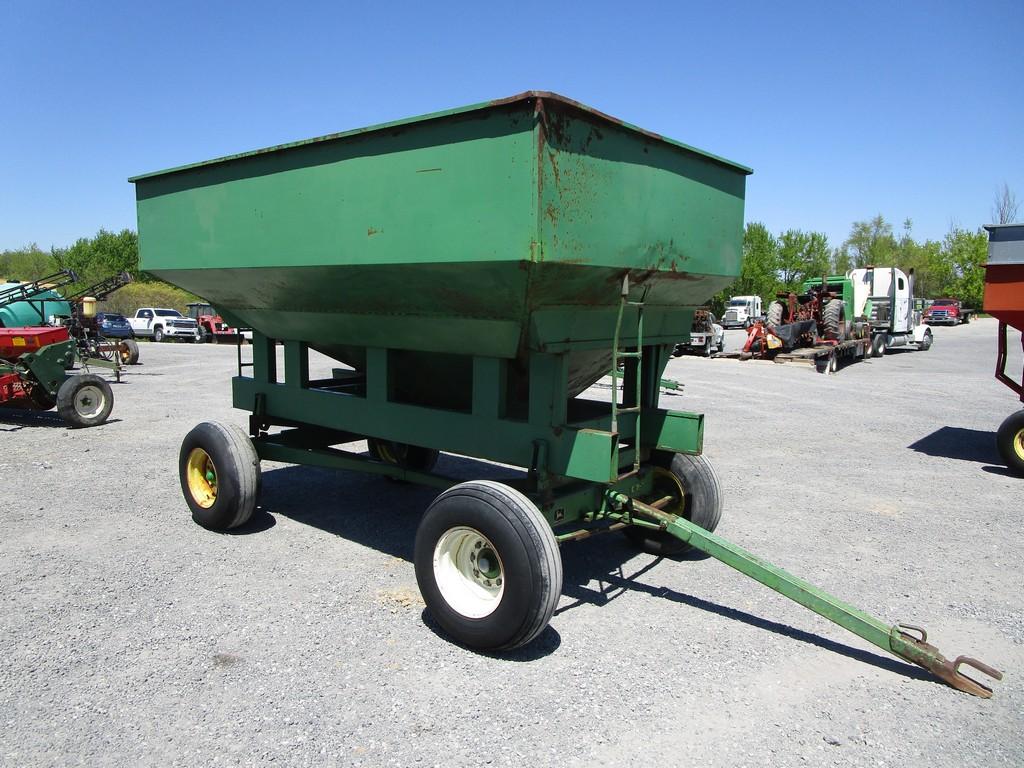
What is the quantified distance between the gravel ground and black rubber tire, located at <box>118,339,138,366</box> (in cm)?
1189

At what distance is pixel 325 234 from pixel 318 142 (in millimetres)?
503

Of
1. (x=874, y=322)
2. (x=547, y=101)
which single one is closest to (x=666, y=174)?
(x=547, y=101)

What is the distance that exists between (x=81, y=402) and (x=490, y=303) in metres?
8.17

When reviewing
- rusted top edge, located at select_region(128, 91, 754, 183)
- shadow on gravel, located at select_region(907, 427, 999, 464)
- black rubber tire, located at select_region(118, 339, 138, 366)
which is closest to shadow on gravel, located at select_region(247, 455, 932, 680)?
rusted top edge, located at select_region(128, 91, 754, 183)

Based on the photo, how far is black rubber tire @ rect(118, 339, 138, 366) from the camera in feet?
58.2

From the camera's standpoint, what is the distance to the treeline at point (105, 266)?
41094 mm

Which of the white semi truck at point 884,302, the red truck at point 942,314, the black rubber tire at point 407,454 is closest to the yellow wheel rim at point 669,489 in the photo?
the black rubber tire at point 407,454

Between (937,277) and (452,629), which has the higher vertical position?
(937,277)

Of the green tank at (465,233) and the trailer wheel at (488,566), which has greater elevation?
the green tank at (465,233)

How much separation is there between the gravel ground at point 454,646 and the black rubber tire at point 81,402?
8.24ft

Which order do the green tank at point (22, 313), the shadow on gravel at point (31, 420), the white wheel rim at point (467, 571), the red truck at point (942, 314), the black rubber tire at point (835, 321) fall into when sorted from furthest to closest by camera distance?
the red truck at point (942, 314)
the black rubber tire at point (835, 321)
the green tank at point (22, 313)
the shadow on gravel at point (31, 420)
the white wheel rim at point (467, 571)

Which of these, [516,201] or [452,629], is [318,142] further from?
[452,629]

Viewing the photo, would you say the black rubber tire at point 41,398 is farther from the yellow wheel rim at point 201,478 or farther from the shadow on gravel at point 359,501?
the yellow wheel rim at point 201,478

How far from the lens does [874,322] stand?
2278 centimetres
